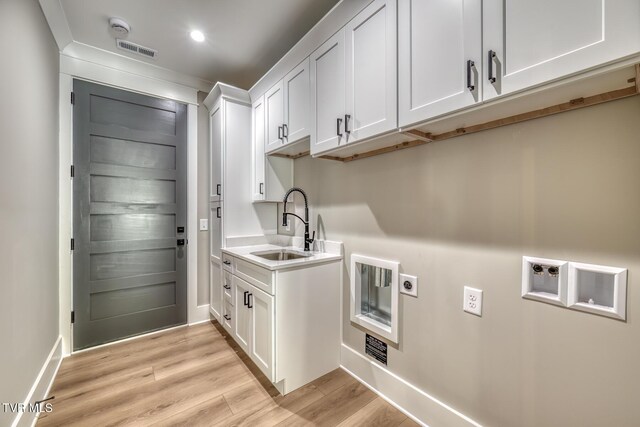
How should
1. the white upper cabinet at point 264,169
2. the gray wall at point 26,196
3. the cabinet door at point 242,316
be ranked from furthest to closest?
the white upper cabinet at point 264,169 < the cabinet door at point 242,316 < the gray wall at point 26,196

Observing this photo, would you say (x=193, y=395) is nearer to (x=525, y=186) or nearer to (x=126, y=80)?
(x=525, y=186)

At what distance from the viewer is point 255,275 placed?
77.0 inches

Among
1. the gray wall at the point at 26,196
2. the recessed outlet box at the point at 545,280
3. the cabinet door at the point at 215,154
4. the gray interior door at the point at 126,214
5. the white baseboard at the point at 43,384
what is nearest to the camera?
the recessed outlet box at the point at 545,280

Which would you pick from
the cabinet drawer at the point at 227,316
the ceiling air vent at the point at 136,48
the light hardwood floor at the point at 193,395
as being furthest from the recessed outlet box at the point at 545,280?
the ceiling air vent at the point at 136,48

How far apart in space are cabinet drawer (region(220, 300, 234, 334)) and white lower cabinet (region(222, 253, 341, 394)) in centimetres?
24

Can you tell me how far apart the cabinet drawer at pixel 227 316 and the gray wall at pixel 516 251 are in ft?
4.78

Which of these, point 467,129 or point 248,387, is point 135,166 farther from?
point 467,129

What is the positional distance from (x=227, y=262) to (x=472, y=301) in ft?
6.53

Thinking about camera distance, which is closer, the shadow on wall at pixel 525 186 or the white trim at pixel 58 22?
the shadow on wall at pixel 525 186

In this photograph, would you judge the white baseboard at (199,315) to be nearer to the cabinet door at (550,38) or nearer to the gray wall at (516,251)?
the gray wall at (516,251)

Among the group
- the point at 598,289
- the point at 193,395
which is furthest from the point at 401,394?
the point at 193,395

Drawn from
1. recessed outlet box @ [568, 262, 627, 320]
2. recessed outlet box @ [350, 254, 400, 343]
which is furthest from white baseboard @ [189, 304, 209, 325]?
recessed outlet box @ [568, 262, 627, 320]

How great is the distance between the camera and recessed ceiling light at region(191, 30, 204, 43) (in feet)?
6.97

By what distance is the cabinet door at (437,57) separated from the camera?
1.03 m
